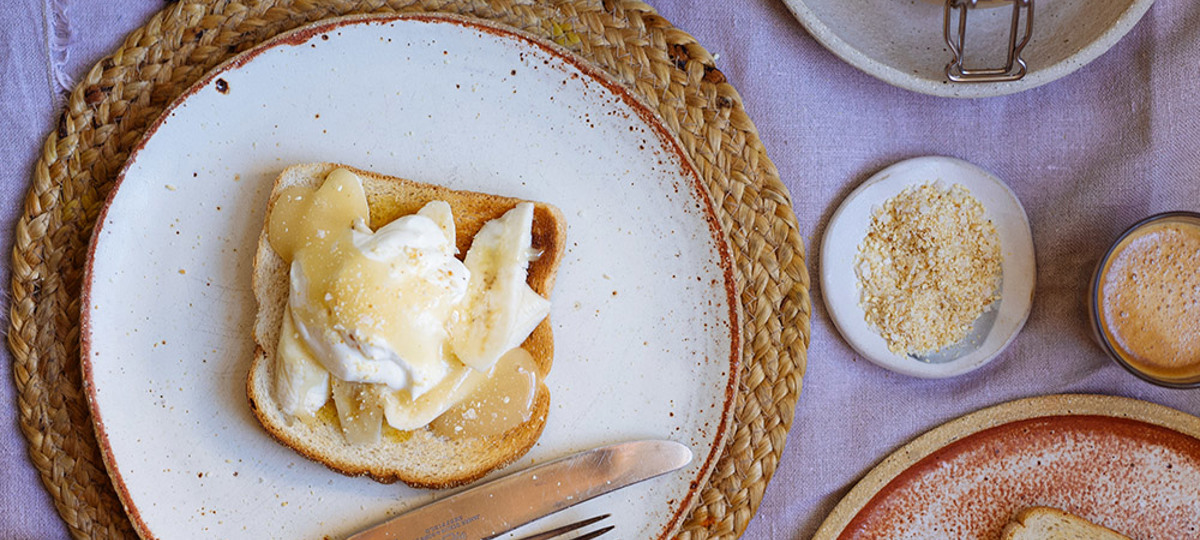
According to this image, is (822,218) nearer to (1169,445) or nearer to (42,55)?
(1169,445)

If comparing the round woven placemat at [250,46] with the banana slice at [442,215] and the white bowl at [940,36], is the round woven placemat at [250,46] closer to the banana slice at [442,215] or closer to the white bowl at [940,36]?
the white bowl at [940,36]

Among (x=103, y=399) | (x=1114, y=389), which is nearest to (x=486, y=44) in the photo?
(x=103, y=399)

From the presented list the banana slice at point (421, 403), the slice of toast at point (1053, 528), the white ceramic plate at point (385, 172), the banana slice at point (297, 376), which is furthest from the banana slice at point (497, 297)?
the slice of toast at point (1053, 528)

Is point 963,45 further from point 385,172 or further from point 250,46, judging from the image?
point 250,46

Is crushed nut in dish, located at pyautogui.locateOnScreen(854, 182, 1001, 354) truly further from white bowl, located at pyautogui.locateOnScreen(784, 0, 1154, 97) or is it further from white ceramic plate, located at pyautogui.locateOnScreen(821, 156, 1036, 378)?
white bowl, located at pyautogui.locateOnScreen(784, 0, 1154, 97)

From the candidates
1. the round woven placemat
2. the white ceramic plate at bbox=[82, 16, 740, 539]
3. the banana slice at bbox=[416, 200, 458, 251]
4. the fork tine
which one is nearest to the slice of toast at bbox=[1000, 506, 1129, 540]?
the round woven placemat

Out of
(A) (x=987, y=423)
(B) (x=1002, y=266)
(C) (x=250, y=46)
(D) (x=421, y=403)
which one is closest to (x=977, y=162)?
(B) (x=1002, y=266)
